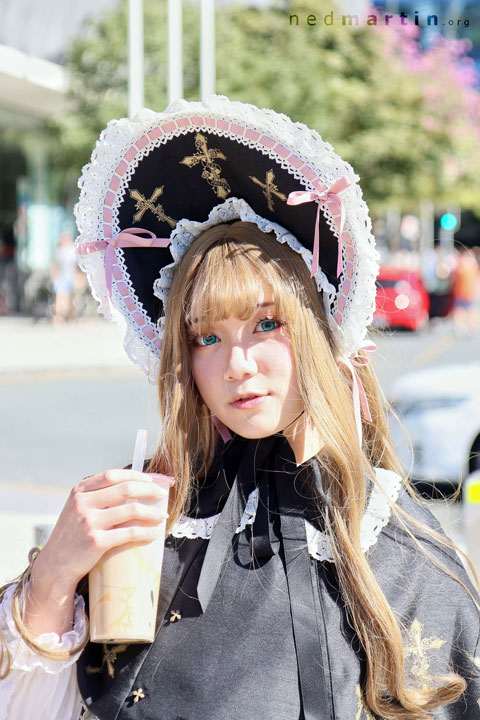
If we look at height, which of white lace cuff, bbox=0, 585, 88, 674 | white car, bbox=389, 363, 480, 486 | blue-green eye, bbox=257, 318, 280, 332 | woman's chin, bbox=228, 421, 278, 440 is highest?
blue-green eye, bbox=257, 318, 280, 332

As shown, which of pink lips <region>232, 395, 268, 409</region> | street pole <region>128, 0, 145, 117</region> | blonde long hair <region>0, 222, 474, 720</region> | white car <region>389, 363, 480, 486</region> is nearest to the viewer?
blonde long hair <region>0, 222, 474, 720</region>

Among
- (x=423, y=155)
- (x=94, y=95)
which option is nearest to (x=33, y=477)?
(x=94, y=95)

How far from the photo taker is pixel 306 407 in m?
1.65

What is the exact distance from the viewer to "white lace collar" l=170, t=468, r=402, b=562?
5.34ft

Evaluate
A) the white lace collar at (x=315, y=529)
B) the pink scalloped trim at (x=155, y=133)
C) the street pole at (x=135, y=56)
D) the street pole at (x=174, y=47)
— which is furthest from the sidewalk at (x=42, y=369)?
the street pole at (x=174, y=47)

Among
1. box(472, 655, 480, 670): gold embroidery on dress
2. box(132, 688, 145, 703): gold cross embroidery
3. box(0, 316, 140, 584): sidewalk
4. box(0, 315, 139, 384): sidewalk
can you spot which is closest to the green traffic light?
Result: box(0, 316, 140, 584): sidewalk

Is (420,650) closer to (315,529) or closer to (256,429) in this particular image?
(315,529)

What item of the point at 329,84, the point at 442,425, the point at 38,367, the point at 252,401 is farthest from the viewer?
the point at 329,84

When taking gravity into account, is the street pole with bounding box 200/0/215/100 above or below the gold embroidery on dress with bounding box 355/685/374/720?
above

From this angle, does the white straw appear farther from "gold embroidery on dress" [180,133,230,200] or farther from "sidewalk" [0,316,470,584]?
"sidewalk" [0,316,470,584]

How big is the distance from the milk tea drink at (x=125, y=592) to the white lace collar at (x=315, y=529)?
19 cm

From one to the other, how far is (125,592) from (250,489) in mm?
329

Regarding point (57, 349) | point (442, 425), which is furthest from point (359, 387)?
point (57, 349)

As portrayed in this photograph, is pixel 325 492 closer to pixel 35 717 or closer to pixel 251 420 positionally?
pixel 251 420
